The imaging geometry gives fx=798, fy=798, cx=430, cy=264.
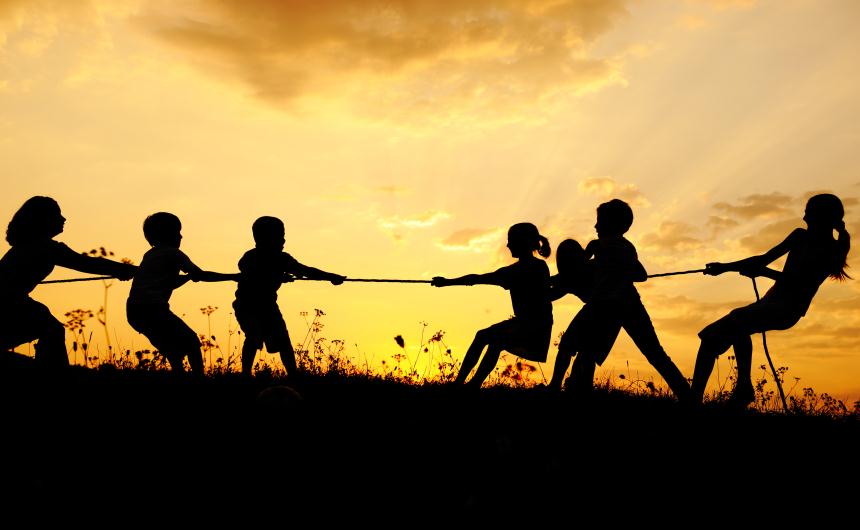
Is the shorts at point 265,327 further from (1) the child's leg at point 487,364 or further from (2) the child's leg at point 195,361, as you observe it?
(1) the child's leg at point 487,364

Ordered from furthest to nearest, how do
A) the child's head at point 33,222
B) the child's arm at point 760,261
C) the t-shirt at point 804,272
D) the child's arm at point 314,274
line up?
the child's arm at point 314,274, the child's arm at point 760,261, the t-shirt at point 804,272, the child's head at point 33,222

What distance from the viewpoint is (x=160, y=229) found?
981 centimetres

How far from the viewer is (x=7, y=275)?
26.9ft

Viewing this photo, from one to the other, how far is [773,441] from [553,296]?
315cm

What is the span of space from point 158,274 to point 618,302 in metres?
5.46

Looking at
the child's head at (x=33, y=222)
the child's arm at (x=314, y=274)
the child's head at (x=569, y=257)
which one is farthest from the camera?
the child's arm at (x=314, y=274)

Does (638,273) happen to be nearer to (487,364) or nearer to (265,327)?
(487,364)

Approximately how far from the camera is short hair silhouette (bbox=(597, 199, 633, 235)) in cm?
945

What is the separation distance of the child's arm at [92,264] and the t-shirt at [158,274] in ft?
0.53

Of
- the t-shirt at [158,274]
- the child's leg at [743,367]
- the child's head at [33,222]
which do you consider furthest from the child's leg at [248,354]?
the child's leg at [743,367]

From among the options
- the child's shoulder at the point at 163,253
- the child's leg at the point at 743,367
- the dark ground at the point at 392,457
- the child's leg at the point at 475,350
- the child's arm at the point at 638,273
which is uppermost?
the child's shoulder at the point at 163,253

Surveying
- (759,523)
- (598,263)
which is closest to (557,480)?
(759,523)

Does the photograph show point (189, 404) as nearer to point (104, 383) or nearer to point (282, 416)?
point (282, 416)

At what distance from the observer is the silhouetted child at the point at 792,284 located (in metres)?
8.63
